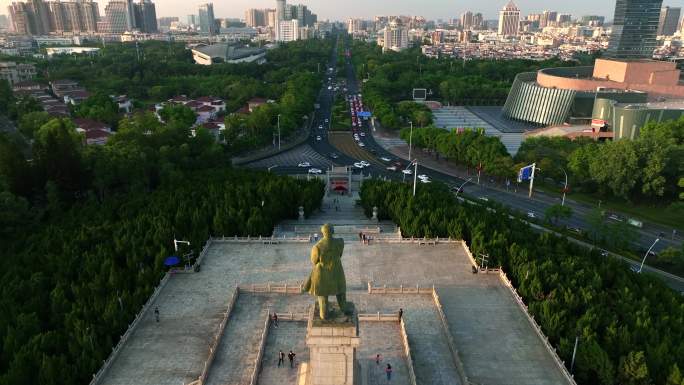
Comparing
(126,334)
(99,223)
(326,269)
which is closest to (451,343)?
(326,269)

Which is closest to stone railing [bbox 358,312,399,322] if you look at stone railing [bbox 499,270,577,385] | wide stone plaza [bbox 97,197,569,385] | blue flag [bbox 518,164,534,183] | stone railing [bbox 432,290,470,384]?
wide stone plaza [bbox 97,197,569,385]

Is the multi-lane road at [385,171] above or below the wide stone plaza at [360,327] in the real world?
below

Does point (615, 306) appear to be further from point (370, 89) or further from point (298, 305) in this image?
point (370, 89)

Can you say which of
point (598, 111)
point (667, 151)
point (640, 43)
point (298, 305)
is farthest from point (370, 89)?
point (298, 305)

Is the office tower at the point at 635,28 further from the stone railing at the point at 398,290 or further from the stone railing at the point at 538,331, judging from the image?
the stone railing at the point at 398,290

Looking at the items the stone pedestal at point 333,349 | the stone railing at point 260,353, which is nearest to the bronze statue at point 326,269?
the stone pedestal at point 333,349

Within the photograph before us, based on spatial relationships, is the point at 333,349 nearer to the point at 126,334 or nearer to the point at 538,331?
the point at 126,334

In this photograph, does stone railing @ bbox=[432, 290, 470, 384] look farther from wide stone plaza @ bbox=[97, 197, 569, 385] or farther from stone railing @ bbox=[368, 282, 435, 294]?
stone railing @ bbox=[368, 282, 435, 294]
